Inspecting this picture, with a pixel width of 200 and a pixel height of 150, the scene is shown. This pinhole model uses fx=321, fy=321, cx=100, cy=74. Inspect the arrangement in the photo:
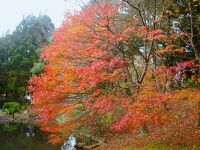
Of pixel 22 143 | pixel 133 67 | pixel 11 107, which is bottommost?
pixel 22 143

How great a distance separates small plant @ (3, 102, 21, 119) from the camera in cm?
4851

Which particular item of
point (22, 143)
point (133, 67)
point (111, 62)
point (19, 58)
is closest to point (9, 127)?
point (22, 143)

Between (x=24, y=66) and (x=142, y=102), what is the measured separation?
140 ft

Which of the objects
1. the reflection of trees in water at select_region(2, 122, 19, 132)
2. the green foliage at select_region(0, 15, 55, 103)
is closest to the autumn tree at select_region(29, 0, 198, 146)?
the reflection of trees in water at select_region(2, 122, 19, 132)

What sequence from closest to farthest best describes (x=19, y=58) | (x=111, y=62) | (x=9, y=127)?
(x=111, y=62) → (x=9, y=127) → (x=19, y=58)

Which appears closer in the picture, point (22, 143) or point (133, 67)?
point (133, 67)

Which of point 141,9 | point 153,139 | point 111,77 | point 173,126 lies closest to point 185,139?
point 153,139

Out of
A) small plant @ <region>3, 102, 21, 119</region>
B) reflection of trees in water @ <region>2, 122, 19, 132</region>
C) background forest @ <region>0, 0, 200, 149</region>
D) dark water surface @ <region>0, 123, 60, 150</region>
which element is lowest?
reflection of trees in water @ <region>2, 122, 19, 132</region>

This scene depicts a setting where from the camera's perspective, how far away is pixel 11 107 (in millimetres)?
48500

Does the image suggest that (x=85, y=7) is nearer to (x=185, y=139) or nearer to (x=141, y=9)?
(x=141, y=9)

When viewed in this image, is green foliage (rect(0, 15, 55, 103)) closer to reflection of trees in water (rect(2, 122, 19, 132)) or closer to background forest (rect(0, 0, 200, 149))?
reflection of trees in water (rect(2, 122, 19, 132))

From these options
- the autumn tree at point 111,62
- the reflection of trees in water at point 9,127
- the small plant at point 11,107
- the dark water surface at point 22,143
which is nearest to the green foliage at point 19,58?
the small plant at point 11,107

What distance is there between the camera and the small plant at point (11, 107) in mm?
48513

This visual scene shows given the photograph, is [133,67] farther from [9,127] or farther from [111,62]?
[9,127]
